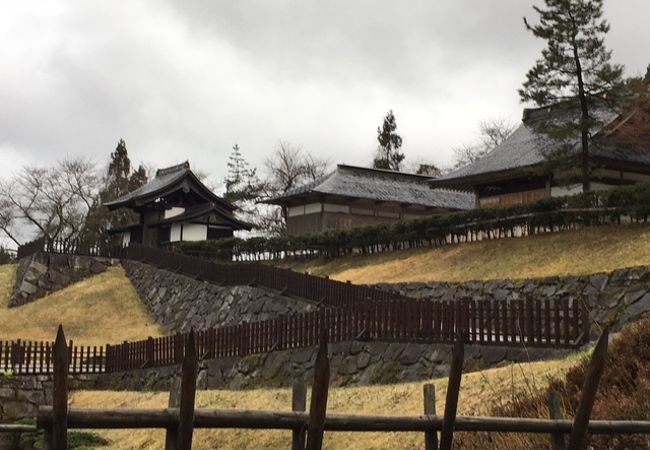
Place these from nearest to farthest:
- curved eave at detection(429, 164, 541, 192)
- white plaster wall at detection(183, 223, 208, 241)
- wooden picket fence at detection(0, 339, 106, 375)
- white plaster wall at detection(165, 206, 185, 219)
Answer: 1. wooden picket fence at detection(0, 339, 106, 375)
2. curved eave at detection(429, 164, 541, 192)
3. white plaster wall at detection(183, 223, 208, 241)
4. white plaster wall at detection(165, 206, 185, 219)

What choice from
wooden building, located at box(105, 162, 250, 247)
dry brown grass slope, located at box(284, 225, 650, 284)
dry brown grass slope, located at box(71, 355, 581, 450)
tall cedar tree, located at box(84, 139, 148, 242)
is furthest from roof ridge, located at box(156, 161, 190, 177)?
dry brown grass slope, located at box(71, 355, 581, 450)

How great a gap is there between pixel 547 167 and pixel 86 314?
22605 mm

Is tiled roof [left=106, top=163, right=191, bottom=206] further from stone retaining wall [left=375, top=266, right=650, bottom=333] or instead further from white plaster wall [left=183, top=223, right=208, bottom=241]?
stone retaining wall [left=375, top=266, right=650, bottom=333]

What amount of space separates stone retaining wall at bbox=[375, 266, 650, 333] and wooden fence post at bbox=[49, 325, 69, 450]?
12.9 meters

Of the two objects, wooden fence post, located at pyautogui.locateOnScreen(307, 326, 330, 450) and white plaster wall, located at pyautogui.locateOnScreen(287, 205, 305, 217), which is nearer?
wooden fence post, located at pyautogui.locateOnScreen(307, 326, 330, 450)

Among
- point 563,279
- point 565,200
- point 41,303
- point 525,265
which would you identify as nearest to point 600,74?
point 565,200

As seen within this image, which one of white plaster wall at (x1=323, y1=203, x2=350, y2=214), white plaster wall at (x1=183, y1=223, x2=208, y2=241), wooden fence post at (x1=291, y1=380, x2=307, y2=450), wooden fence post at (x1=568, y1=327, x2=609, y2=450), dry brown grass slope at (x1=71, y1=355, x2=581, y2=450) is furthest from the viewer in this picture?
white plaster wall at (x1=183, y1=223, x2=208, y2=241)

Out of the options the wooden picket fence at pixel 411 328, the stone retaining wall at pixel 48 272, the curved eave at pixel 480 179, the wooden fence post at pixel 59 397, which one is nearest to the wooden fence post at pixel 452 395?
the wooden fence post at pixel 59 397

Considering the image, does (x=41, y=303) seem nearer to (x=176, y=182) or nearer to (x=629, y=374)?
(x=176, y=182)

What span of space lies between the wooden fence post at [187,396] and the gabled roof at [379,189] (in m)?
36.2

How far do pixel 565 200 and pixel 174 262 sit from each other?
67.1 feet

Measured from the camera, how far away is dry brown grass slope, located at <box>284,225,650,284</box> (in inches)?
902

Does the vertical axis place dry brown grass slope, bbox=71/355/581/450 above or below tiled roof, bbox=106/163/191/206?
below

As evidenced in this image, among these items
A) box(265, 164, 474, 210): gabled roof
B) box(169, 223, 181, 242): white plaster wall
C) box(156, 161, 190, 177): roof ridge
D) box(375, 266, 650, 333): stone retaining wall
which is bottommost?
box(375, 266, 650, 333): stone retaining wall
